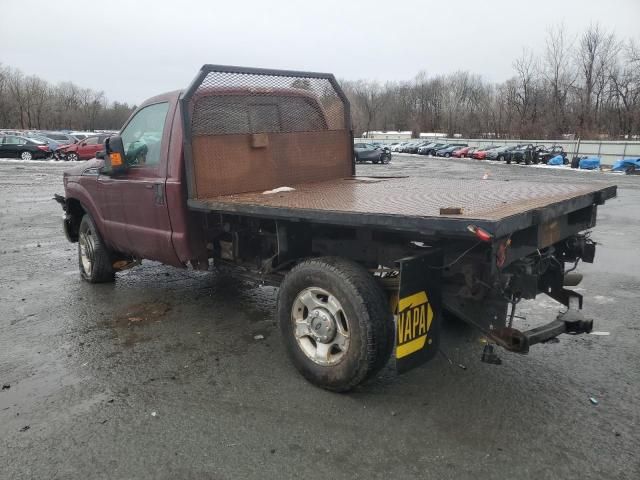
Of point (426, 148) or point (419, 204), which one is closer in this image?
point (419, 204)

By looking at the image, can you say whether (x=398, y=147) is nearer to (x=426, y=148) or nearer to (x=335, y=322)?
(x=426, y=148)

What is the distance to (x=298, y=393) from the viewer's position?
3656 mm

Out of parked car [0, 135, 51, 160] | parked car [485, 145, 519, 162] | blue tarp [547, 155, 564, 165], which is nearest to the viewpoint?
parked car [0, 135, 51, 160]

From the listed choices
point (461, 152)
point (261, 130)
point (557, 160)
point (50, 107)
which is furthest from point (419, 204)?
point (50, 107)

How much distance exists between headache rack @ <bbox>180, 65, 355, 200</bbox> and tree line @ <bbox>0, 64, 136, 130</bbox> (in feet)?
308

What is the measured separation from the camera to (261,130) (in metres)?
5.03

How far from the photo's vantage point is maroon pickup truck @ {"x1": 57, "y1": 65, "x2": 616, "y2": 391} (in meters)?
3.21

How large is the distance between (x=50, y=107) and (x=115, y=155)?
336ft

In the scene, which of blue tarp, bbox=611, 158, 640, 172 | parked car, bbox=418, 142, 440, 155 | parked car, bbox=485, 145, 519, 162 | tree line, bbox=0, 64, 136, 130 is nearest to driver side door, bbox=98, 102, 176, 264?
blue tarp, bbox=611, 158, 640, 172

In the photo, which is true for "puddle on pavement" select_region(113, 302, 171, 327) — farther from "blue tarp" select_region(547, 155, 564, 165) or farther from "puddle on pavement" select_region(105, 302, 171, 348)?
"blue tarp" select_region(547, 155, 564, 165)

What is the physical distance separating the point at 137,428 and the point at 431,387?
1.94 meters

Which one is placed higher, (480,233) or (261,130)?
(261,130)

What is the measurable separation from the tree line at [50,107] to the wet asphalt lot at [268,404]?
310ft

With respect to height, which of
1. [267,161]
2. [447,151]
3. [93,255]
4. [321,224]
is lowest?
[447,151]
